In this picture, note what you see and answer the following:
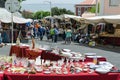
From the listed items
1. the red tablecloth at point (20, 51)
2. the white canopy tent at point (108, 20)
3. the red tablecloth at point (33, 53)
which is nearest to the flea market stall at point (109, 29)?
the white canopy tent at point (108, 20)

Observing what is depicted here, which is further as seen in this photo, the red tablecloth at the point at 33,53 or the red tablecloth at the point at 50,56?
the red tablecloth at the point at 33,53

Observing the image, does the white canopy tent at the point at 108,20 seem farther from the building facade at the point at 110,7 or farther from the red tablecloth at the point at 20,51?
the red tablecloth at the point at 20,51

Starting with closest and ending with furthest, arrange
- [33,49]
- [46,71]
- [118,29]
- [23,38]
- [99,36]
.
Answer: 1. [46,71]
2. [33,49]
3. [118,29]
4. [99,36]
5. [23,38]

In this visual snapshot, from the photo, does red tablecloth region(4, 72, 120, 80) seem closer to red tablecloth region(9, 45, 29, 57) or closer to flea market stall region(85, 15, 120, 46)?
red tablecloth region(9, 45, 29, 57)

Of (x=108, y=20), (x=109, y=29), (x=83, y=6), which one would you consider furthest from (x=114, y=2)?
(x=83, y=6)

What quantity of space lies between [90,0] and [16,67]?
94468 mm

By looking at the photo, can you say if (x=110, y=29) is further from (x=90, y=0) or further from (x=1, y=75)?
(x=90, y=0)

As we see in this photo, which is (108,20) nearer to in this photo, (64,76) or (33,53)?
(33,53)

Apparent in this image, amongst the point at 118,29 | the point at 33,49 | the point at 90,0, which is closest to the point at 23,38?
the point at 118,29

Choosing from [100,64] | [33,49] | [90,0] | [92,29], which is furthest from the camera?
[90,0]

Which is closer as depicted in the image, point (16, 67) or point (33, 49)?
point (16, 67)

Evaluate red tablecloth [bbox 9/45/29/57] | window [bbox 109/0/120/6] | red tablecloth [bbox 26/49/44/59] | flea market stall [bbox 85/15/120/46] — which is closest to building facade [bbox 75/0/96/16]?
window [bbox 109/0/120/6]

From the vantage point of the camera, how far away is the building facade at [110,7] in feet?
132

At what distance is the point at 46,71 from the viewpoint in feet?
28.5
